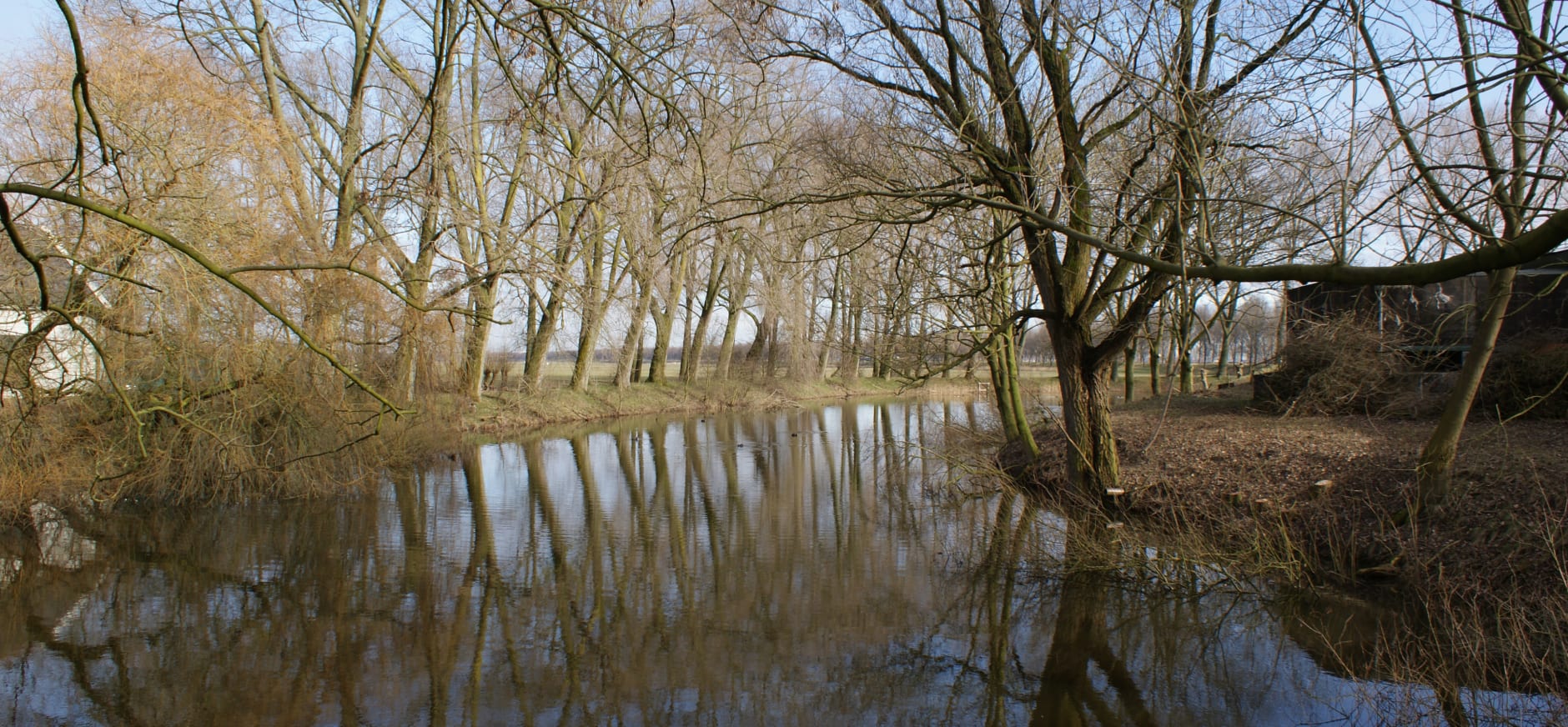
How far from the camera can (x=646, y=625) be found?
283 inches

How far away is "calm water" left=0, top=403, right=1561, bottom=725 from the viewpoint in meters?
5.72

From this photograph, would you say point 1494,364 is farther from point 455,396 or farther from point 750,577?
point 455,396

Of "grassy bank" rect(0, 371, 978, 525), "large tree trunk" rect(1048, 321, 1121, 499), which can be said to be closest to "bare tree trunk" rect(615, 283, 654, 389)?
"grassy bank" rect(0, 371, 978, 525)

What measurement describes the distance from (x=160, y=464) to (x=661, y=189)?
421 inches

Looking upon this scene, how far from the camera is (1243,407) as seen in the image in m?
16.0

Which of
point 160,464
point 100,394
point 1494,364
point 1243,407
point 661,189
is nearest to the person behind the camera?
point 100,394

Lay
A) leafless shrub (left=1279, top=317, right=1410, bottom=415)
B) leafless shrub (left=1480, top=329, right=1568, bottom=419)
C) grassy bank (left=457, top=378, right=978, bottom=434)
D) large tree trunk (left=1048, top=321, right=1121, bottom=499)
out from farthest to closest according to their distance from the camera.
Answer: grassy bank (left=457, top=378, right=978, bottom=434) < leafless shrub (left=1279, top=317, right=1410, bottom=415) < leafless shrub (left=1480, top=329, right=1568, bottom=419) < large tree trunk (left=1048, top=321, right=1121, bottom=499)

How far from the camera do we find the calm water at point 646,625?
572 centimetres

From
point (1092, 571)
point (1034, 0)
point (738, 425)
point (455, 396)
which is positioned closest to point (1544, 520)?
point (1092, 571)

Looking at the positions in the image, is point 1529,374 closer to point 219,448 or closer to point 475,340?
point 219,448

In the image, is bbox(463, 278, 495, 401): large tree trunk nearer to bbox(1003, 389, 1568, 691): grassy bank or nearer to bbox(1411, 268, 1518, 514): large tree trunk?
bbox(1003, 389, 1568, 691): grassy bank

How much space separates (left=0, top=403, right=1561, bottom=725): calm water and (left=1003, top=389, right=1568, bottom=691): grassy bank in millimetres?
460

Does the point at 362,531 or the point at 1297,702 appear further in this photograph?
the point at 362,531

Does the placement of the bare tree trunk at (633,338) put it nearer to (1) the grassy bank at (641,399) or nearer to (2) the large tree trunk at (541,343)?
(1) the grassy bank at (641,399)
